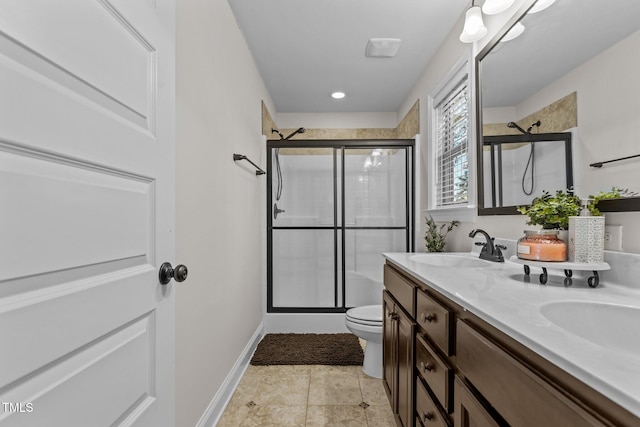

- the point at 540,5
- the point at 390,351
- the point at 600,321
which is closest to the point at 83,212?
the point at 600,321

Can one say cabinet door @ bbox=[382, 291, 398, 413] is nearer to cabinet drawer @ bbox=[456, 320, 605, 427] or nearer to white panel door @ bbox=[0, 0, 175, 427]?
cabinet drawer @ bbox=[456, 320, 605, 427]

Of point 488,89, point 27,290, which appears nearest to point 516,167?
point 488,89

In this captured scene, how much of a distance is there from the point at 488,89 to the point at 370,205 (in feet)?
5.48

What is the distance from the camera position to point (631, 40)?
94 cm

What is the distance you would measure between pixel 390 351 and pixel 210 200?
126 cm

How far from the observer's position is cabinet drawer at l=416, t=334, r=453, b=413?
36.7 inches

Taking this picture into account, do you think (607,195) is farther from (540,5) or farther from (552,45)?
(540,5)

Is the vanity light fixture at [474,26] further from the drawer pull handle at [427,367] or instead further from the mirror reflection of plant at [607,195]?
the drawer pull handle at [427,367]

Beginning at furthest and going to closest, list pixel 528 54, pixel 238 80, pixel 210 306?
1. pixel 238 80
2. pixel 210 306
3. pixel 528 54

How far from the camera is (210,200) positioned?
1653 millimetres

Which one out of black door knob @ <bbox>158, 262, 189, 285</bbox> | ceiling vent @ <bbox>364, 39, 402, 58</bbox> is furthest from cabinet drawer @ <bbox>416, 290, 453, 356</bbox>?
ceiling vent @ <bbox>364, 39, 402, 58</bbox>

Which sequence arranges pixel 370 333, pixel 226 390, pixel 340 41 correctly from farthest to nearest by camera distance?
pixel 340 41, pixel 370 333, pixel 226 390

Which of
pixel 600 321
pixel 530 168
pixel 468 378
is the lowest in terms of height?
pixel 468 378

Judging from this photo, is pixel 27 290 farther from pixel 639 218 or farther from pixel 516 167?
pixel 516 167
